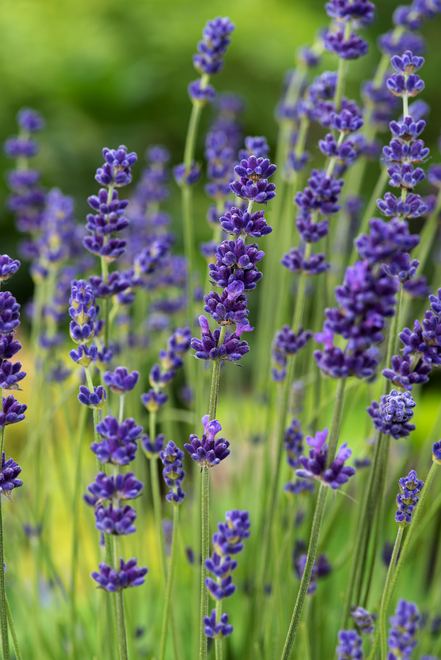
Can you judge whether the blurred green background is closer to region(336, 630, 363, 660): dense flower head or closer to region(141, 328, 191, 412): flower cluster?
region(141, 328, 191, 412): flower cluster

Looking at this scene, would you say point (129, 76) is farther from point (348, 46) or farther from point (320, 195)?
point (320, 195)

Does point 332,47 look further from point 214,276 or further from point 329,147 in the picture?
point 214,276

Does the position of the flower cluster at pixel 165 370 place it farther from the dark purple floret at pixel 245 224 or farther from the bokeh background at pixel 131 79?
the bokeh background at pixel 131 79

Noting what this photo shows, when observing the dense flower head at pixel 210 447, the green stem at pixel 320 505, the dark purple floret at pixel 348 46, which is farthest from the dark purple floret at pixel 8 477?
the dark purple floret at pixel 348 46

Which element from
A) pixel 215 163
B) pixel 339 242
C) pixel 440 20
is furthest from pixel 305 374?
pixel 440 20

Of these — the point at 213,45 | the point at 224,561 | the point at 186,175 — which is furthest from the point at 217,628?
the point at 213,45
